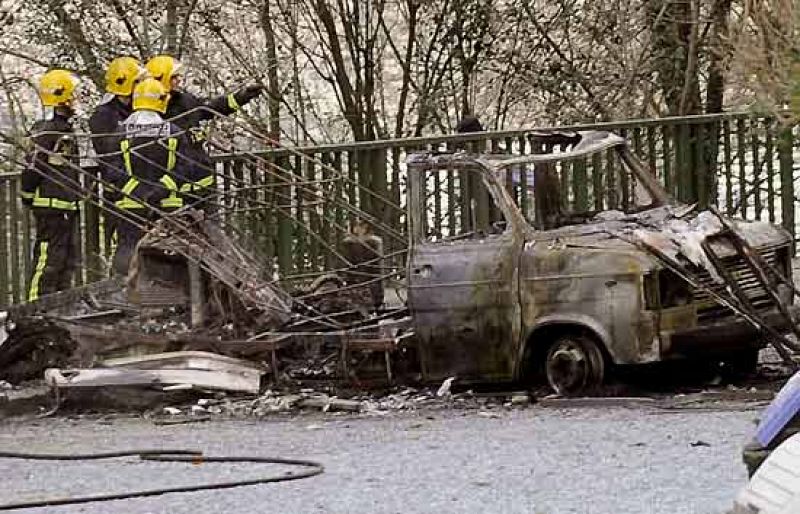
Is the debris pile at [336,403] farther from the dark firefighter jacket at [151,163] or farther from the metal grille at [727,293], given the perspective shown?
the dark firefighter jacket at [151,163]

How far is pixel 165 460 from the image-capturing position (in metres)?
9.93

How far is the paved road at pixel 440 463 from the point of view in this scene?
805 cm

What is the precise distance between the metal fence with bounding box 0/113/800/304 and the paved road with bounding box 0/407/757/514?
508 centimetres

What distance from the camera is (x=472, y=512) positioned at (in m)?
7.75

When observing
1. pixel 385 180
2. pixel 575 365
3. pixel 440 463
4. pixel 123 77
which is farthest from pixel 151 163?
pixel 440 463

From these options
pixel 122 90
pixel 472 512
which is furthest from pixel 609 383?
pixel 122 90

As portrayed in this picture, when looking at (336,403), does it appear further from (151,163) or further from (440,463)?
(151,163)

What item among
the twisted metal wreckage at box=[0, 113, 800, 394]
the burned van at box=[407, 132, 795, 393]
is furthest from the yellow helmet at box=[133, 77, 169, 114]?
the burned van at box=[407, 132, 795, 393]

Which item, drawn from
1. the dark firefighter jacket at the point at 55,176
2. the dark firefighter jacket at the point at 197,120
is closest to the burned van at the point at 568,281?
the dark firefighter jacket at the point at 197,120

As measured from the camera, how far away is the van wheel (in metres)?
11.5

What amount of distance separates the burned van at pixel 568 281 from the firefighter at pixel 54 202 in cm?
459

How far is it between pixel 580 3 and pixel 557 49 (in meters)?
0.69

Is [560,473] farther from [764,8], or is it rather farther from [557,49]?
[557,49]

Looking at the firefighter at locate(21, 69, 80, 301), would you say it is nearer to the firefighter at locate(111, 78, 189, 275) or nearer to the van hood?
the firefighter at locate(111, 78, 189, 275)
